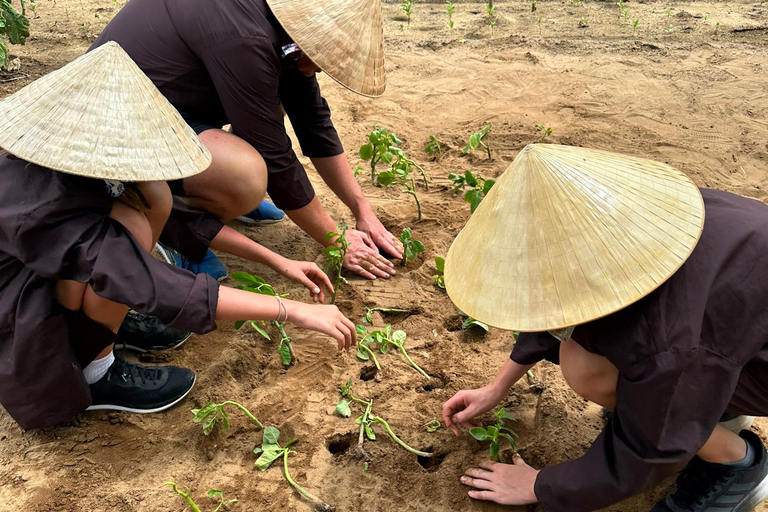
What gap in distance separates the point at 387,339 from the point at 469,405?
48 centimetres

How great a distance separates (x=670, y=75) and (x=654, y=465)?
11.9 feet

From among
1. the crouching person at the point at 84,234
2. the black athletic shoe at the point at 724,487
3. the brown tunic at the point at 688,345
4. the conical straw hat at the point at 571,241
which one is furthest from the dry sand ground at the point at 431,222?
the conical straw hat at the point at 571,241

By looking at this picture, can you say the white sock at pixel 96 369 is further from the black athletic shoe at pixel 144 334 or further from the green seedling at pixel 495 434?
the green seedling at pixel 495 434

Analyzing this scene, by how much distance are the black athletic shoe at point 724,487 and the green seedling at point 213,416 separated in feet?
4.22

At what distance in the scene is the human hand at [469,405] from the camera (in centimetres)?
201

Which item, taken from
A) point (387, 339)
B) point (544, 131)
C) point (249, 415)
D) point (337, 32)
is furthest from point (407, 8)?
point (249, 415)

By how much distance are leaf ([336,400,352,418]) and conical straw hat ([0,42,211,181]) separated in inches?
37.0

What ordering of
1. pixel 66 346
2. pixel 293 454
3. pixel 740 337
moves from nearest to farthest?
pixel 740 337 → pixel 66 346 → pixel 293 454

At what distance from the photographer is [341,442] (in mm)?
2150

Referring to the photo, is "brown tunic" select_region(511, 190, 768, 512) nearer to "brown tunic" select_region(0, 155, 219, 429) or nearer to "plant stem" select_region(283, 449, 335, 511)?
"plant stem" select_region(283, 449, 335, 511)

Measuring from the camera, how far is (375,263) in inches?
111

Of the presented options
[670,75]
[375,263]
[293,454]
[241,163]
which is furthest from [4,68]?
[670,75]

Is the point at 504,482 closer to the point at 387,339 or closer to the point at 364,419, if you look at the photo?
the point at 364,419

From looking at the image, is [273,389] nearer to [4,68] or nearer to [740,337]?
[740,337]
